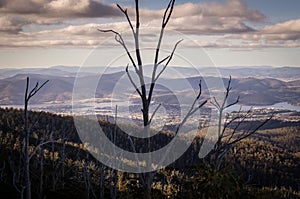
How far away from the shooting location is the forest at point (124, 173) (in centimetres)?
555

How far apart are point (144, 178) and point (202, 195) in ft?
4.49

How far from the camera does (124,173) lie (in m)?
40.2

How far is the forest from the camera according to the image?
555cm

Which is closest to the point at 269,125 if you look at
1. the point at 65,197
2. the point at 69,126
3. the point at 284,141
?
the point at 284,141

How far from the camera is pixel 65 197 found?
25.7 metres

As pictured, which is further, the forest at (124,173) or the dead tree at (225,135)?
the forest at (124,173)

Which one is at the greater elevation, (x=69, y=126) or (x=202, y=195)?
(x=202, y=195)

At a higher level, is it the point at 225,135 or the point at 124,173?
the point at 225,135

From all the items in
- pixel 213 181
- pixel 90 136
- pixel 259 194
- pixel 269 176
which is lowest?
pixel 269 176

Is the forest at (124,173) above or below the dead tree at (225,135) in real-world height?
below

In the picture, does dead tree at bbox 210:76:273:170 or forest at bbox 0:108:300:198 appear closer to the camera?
dead tree at bbox 210:76:273:170

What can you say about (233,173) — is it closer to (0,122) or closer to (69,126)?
(0,122)

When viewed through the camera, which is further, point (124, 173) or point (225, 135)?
point (124, 173)

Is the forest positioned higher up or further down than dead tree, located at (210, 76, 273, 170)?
further down
